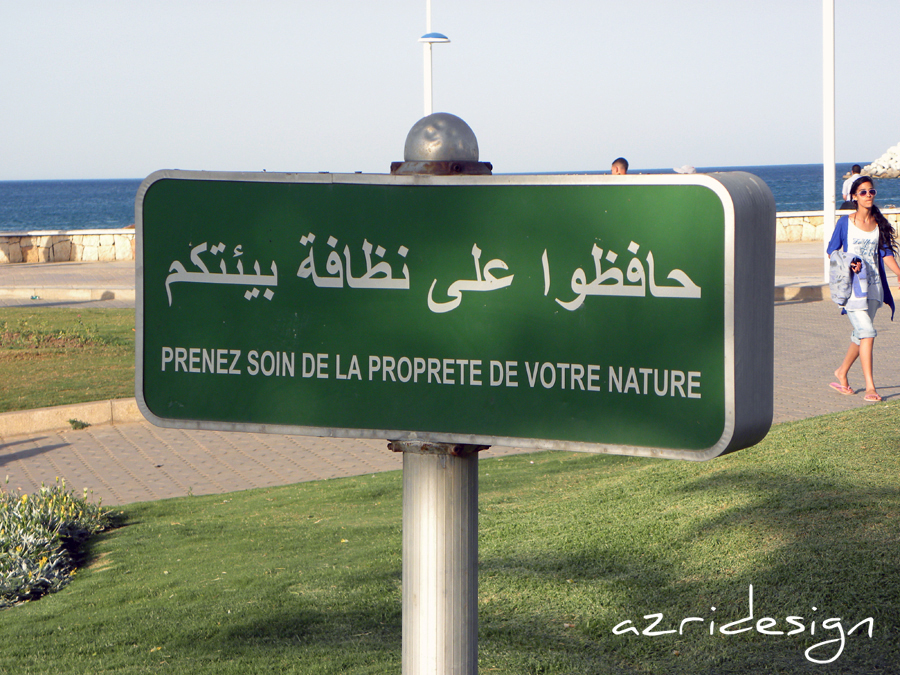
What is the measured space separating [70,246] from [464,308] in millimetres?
32128

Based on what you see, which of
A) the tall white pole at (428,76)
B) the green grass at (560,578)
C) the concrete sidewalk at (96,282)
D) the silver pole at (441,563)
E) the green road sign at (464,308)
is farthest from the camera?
the tall white pole at (428,76)

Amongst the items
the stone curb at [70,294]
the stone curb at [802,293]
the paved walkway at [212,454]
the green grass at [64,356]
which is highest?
the stone curb at [70,294]

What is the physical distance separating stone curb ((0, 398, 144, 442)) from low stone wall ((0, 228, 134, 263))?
21.6 metres

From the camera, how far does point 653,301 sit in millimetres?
2045

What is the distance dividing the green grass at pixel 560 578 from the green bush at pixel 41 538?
0.17 m

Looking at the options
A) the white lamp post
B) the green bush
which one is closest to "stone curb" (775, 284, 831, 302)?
the white lamp post

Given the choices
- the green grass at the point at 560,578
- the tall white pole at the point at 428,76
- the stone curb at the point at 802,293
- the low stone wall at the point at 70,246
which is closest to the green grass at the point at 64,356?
the green grass at the point at 560,578

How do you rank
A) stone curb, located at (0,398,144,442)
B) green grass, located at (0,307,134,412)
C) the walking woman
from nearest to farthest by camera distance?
the walking woman
stone curb, located at (0,398,144,442)
green grass, located at (0,307,134,412)

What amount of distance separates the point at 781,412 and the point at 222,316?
28.5 feet

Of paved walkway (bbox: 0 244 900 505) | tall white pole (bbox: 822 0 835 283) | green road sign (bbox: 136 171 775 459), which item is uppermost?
tall white pole (bbox: 822 0 835 283)

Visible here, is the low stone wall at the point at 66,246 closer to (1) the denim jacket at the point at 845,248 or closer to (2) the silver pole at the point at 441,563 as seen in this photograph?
(1) the denim jacket at the point at 845,248

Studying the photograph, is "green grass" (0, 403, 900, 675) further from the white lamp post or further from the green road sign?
the white lamp post

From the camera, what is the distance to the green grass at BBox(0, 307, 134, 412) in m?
11.8

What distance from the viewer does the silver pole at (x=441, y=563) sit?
2.25m
